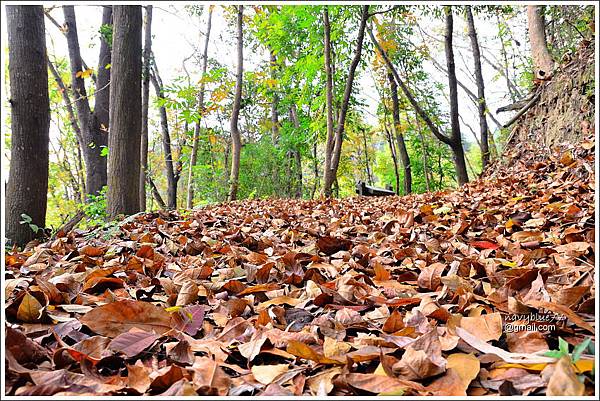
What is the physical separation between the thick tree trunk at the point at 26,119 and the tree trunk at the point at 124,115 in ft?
1.90

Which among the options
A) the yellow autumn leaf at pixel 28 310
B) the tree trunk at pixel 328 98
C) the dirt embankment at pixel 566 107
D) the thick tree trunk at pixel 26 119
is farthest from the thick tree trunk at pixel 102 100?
the yellow autumn leaf at pixel 28 310

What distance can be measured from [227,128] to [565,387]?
13381mm

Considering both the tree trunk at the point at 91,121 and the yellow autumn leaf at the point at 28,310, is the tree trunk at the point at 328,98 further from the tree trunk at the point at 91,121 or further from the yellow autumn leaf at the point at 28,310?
the yellow autumn leaf at the point at 28,310

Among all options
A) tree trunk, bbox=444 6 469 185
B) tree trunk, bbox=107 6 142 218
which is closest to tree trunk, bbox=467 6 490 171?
tree trunk, bbox=444 6 469 185

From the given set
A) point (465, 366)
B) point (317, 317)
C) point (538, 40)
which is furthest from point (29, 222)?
point (538, 40)

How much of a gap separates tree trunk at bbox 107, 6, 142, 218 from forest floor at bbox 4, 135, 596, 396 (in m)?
2.19

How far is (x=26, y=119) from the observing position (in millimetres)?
3898

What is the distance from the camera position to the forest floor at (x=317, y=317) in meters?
0.84

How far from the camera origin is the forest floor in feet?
2.75

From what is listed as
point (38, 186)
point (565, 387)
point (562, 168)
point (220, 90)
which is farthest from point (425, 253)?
point (220, 90)

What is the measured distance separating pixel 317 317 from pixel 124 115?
3.70 meters

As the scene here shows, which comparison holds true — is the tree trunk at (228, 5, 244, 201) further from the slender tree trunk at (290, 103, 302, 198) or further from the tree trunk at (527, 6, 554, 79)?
the tree trunk at (527, 6, 554, 79)

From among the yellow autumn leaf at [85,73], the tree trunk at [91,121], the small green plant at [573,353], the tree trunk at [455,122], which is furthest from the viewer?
the tree trunk at [91,121]

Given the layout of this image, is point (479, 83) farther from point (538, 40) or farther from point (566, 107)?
point (566, 107)
